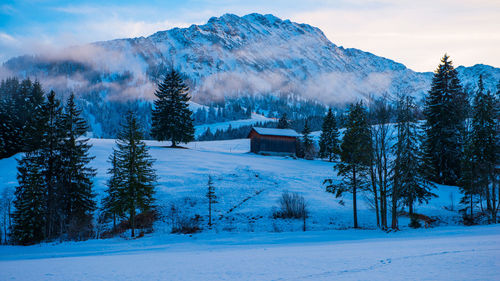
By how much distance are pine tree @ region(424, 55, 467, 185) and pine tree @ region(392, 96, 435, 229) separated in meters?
7.00

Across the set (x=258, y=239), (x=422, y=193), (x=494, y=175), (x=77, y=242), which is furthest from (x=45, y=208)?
(x=494, y=175)

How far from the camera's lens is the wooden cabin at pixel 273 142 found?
63719mm

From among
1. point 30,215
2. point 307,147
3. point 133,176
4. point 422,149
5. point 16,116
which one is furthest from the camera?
point 307,147

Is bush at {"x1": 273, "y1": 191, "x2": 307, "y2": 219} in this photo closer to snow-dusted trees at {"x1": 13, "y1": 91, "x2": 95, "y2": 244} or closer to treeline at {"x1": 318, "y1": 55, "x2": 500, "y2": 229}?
treeline at {"x1": 318, "y1": 55, "x2": 500, "y2": 229}

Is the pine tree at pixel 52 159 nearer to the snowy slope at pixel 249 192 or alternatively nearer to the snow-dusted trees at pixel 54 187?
the snow-dusted trees at pixel 54 187

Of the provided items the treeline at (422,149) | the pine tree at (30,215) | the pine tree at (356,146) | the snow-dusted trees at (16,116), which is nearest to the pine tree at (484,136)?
the treeline at (422,149)

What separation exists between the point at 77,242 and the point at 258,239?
13.5 metres

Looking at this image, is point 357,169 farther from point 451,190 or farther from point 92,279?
point 92,279

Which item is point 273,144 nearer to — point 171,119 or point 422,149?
point 171,119

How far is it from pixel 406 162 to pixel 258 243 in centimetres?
1560

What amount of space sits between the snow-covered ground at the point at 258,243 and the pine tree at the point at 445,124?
2.83 meters

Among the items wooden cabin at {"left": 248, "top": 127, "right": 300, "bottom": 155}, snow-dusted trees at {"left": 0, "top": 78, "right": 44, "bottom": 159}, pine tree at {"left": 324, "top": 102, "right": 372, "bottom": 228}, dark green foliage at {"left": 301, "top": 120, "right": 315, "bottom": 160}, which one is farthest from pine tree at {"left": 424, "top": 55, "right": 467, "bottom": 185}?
snow-dusted trees at {"left": 0, "top": 78, "right": 44, "bottom": 159}

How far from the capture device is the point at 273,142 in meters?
64.1

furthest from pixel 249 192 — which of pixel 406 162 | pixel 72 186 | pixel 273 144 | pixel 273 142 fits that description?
pixel 273 142
